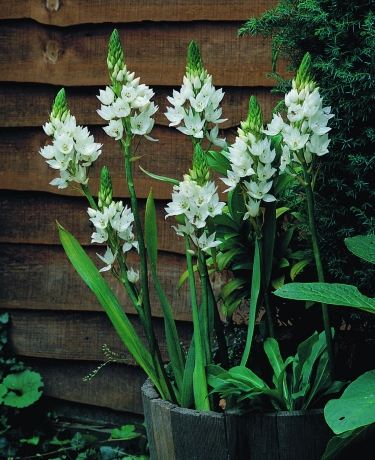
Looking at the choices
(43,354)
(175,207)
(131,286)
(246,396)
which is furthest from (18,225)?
(246,396)

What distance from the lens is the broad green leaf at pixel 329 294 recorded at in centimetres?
144

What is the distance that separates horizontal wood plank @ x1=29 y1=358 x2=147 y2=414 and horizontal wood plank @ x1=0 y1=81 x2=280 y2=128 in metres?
1.05

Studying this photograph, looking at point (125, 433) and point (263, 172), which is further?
point (125, 433)

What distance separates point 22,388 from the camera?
283cm

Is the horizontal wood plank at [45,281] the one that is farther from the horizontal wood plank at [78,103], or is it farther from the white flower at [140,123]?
the white flower at [140,123]

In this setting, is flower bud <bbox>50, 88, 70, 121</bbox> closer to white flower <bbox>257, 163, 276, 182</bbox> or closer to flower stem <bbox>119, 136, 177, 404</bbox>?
flower stem <bbox>119, 136, 177, 404</bbox>

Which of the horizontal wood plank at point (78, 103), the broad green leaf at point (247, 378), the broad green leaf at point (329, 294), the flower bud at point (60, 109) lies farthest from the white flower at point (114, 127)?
the horizontal wood plank at point (78, 103)

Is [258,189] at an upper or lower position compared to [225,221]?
upper

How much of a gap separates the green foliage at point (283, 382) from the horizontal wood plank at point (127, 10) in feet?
4.46

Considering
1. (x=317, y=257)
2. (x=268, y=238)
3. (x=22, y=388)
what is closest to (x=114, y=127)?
(x=268, y=238)

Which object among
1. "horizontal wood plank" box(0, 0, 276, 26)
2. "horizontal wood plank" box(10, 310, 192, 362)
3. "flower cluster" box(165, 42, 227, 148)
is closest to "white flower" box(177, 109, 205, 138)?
"flower cluster" box(165, 42, 227, 148)

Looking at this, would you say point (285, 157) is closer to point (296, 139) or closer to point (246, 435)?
point (296, 139)

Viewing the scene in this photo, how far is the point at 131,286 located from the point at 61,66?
137 cm

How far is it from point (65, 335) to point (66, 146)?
4.63 ft
